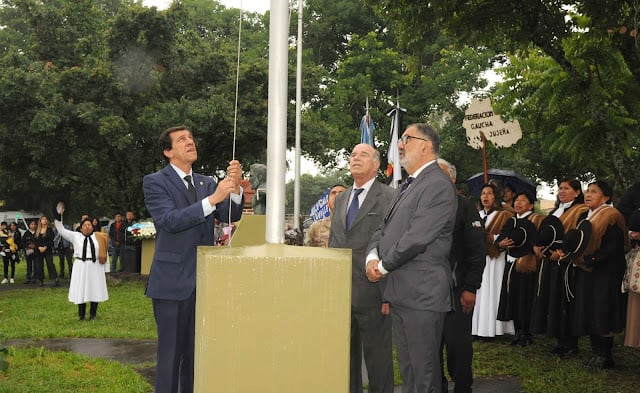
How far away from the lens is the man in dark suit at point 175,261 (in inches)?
184

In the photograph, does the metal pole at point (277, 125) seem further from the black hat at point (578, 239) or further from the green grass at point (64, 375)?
the black hat at point (578, 239)

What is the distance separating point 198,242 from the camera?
4.87 meters

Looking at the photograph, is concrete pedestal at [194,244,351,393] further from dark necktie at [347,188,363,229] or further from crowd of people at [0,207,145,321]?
crowd of people at [0,207,145,321]

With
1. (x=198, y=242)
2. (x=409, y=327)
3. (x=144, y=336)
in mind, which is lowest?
(x=144, y=336)

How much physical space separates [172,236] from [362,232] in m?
1.46

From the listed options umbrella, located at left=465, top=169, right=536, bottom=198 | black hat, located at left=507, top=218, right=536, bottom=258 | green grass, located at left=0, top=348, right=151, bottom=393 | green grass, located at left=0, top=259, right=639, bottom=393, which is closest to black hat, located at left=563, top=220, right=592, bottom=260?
black hat, located at left=507, top=218, right=536, bottom=258

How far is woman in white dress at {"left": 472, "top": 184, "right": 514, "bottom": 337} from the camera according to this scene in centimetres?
941

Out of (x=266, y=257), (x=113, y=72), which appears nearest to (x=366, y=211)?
(x=266, y=257)

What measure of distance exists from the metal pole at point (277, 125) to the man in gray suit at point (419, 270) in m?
1.26

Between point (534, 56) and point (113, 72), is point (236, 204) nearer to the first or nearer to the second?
point (534, 56)

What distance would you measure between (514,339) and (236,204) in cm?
586

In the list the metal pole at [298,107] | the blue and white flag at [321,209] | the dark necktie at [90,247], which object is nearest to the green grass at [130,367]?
the dark necktie at [90,247]

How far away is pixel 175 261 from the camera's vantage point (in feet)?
15.4

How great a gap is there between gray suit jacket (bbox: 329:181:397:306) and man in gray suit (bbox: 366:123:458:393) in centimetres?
72
